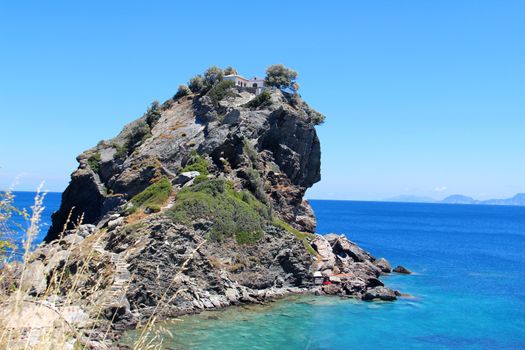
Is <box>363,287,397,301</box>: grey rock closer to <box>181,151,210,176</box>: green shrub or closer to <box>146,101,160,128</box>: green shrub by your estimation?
<box>181,151,210,176</box>: green shrub

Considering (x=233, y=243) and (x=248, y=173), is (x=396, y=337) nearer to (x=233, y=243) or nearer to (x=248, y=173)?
(x=233, y=243)

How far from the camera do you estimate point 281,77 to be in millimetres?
69562

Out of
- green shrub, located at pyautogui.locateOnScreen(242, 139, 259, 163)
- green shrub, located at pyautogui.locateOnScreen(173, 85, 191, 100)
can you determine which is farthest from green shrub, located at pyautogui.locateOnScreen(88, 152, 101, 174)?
green shrub, located at pyautogui.locateOnScreen(242, 139, 259, 163)

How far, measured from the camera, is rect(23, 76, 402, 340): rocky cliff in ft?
121

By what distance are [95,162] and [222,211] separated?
98.4ft

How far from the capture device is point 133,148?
6594 cm

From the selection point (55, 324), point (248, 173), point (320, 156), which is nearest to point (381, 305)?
point (248, 173)

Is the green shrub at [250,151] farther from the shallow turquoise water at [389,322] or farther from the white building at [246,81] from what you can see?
the shallow turquoise water at [389,322]

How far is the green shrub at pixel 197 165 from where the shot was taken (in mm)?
51625

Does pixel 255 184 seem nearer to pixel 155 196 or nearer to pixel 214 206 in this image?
pixel 214 206

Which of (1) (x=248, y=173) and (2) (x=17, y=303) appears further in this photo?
(1) (x=248, y=173)

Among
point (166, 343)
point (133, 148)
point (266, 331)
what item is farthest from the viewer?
point (133, 148)

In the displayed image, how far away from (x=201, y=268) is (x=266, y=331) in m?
9.43

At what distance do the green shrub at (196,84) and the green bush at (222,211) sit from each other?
29.1m
